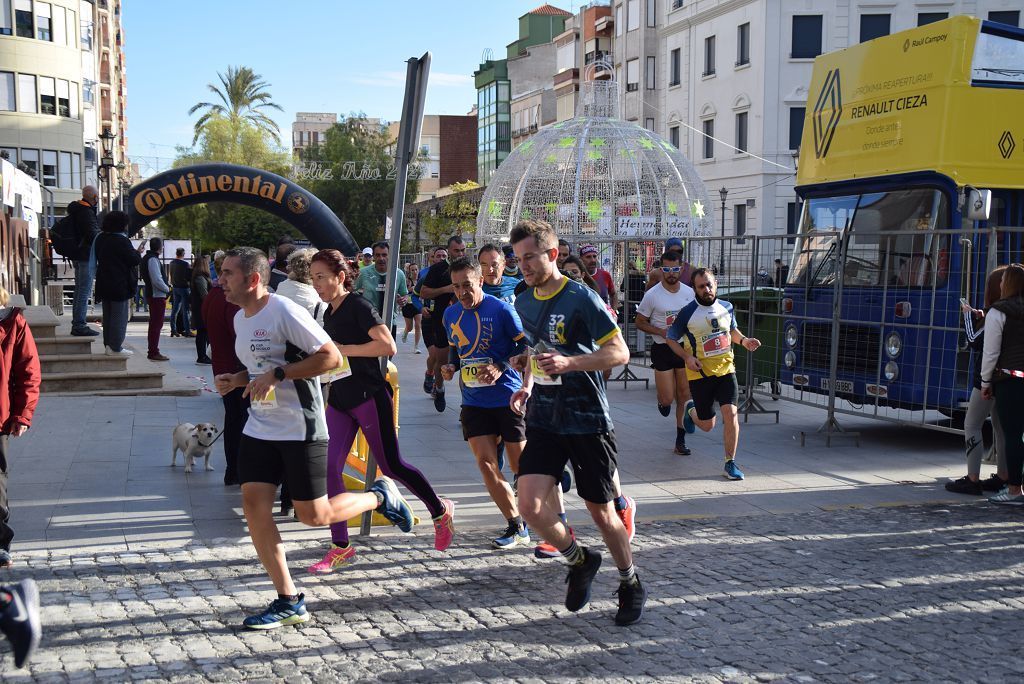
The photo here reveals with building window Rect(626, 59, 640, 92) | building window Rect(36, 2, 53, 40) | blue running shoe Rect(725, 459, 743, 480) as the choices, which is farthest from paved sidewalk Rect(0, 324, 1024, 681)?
building window Rect(36, 2, 53, 40)

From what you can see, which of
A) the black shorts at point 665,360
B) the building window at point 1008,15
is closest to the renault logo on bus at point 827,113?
the black shorts at point 665,360

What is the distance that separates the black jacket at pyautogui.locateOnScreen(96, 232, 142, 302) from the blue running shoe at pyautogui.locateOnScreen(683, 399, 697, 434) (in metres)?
7.12

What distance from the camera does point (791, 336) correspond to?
1181 centimetres

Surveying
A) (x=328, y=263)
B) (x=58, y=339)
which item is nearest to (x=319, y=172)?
(x=58, y=339)

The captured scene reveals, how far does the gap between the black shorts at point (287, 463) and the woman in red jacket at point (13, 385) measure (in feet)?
5.66

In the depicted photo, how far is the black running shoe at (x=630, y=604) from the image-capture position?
5141mm

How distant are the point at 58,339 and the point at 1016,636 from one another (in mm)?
11661

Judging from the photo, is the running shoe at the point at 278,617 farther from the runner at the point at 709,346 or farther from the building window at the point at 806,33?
Result: the building window at the point at 806,33

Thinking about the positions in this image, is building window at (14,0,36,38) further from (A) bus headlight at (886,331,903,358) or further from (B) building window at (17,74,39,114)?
(A) bus headlight at (886,331,903,358)

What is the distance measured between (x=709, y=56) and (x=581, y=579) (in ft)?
149

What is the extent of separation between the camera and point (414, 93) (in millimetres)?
6715

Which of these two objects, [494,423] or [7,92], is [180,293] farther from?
[7,92]

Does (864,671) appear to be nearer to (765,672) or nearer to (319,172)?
(765,672)

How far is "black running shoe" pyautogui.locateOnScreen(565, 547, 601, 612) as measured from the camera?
17.1 ft
